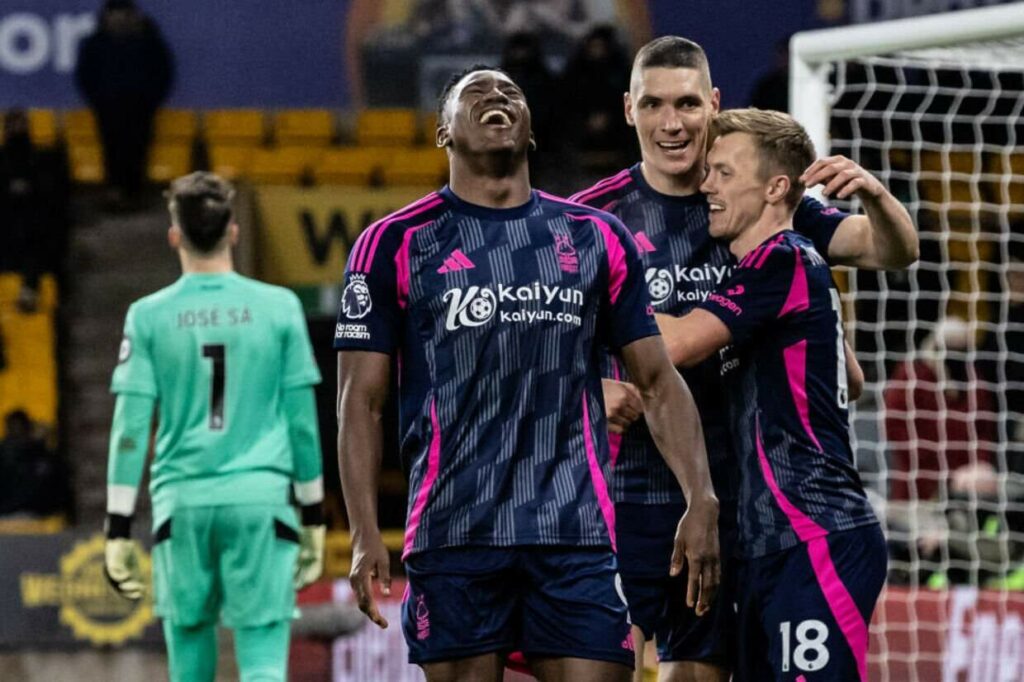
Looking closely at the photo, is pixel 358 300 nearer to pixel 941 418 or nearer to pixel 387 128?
pixel 941 418

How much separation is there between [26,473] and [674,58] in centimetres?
808

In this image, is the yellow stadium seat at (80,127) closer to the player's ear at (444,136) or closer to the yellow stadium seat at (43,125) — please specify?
the yellow stadium seat at (43,125)

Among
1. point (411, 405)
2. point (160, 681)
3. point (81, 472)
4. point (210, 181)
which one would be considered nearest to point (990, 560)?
point (160, 681)

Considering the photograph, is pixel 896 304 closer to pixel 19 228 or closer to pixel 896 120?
pixel 896 120

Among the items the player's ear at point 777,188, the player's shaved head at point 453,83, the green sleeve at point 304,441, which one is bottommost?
the green sleeve at point 304,441

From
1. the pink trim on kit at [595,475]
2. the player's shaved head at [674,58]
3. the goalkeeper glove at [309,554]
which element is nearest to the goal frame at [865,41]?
the player's shaved head at [674,58]

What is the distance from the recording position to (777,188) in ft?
14.1

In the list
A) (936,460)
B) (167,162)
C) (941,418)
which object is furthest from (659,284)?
(167,162)

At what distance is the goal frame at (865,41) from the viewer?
21.2 ft

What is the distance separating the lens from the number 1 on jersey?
235 inches

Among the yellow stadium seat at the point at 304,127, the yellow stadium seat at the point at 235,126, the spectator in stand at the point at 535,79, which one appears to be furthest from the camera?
the yellow stadium seat at the point at 304,127

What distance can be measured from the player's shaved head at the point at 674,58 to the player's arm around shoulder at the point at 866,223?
51cm

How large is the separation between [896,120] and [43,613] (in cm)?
632

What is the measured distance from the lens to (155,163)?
13.9 metres
